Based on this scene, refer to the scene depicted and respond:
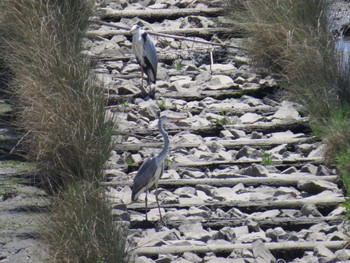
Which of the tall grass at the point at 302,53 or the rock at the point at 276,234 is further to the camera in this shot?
the tall grass at the point at 302,53

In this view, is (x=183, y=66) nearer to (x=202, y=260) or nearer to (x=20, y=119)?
(x=20, y=119)

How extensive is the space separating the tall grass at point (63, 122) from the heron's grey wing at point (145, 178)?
290 mm

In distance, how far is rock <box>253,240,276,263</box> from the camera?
21.7 ft

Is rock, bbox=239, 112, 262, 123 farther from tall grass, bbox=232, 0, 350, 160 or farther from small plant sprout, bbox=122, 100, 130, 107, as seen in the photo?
small plant sprout, bbox=122, 100, 130, 107

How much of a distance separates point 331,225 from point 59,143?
212 centimetres

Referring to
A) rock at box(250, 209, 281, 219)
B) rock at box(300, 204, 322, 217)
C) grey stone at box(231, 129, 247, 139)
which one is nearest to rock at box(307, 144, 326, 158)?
grey stone at box(231, 129, 247, 139)

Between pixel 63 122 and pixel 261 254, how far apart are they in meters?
2.05

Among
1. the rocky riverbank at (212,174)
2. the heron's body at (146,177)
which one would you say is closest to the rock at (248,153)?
the rocky riverbank at (212,174)

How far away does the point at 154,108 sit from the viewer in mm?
9914

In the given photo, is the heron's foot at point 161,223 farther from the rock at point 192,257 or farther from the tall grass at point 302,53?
the tall grass at point 302,53

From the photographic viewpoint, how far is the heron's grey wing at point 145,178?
7.39 metres

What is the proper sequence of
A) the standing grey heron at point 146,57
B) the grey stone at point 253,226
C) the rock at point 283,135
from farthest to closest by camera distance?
the standing grey heron at point 146,57 < the rock at point 283,135 < the grey stone at point 253,226

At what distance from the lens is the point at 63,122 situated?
309 inches

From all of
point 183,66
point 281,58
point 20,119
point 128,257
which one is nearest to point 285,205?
point 128,257
